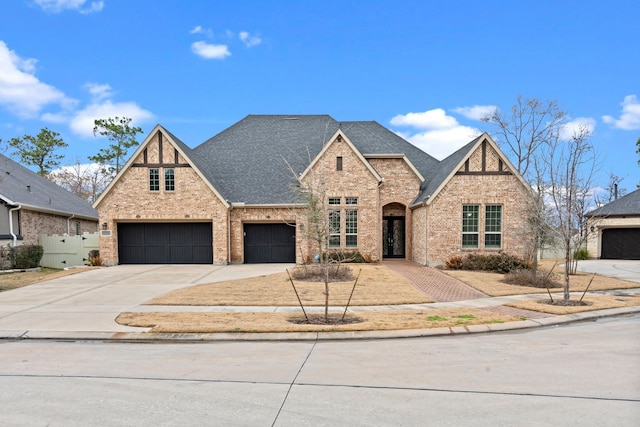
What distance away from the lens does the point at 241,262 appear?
21500 millimetres

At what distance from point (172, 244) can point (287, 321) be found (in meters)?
14.6

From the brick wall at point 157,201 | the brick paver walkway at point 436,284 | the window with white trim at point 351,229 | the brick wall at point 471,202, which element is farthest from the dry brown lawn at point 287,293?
the brick wall at point 157,201

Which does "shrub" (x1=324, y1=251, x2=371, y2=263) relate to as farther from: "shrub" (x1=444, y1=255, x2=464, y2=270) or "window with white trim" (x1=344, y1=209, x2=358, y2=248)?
"shrub" (x1=444, y1=255, x2=464, y2=270)

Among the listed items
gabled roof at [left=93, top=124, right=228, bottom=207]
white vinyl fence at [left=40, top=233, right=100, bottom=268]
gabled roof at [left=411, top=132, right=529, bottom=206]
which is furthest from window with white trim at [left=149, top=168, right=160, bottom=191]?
gabled roof at [left=411, top=132, right=529, bottom=206]

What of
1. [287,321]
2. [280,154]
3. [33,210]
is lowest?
[287,321]

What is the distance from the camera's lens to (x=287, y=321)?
29.3 feet

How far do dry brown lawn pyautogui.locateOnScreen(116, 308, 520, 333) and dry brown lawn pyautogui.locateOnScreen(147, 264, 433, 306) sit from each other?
1.38m

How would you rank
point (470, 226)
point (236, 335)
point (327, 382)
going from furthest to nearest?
point (470, 226) < point (236, 335) < point (327, 382)

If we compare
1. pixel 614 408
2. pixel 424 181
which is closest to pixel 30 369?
pixel 614 408

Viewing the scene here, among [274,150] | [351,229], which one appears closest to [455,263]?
[351,229]

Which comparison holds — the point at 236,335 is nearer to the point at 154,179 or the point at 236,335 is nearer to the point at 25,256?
the point at 154,179

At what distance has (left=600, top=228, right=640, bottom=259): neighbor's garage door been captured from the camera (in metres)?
26.9

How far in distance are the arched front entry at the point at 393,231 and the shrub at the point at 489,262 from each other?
414 cm

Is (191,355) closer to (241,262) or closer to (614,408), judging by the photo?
(614,408)
